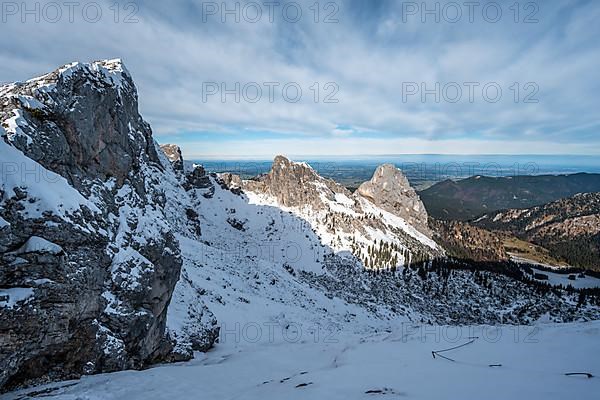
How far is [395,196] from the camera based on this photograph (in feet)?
544

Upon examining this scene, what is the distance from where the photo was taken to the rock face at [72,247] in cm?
910

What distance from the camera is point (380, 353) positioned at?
1243 centimetres

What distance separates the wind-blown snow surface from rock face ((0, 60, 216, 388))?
1.48 metres

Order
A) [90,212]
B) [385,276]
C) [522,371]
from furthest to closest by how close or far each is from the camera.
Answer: [385,276], [90,212], [522,371]

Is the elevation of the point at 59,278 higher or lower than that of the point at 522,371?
higher

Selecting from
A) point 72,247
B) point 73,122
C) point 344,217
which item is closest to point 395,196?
point 344,217

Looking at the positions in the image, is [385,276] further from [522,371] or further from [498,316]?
[522,371]

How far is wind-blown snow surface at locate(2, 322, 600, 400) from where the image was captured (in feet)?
22.2

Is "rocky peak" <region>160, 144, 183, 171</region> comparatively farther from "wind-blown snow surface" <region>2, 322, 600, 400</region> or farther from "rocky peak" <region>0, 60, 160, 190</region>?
"wind-blown snow surface" <region>2, 322, 600, 400</region>

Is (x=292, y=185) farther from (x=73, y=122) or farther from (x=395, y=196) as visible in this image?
(x=73, y=122)

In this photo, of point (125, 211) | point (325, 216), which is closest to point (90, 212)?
point (125, 211)

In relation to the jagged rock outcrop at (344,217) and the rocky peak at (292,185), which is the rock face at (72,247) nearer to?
the jagged rock outcrop at (344,217)

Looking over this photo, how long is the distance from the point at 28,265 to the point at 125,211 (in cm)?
892

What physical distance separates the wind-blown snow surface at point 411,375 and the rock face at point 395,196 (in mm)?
154007
